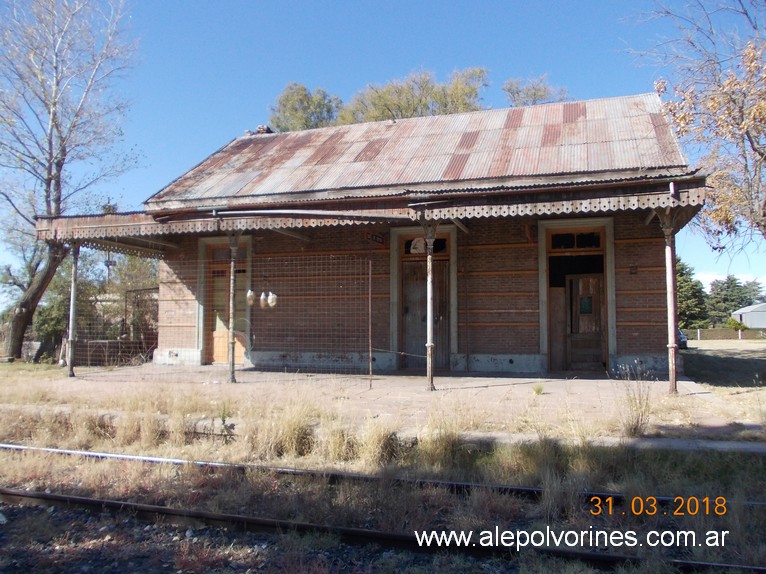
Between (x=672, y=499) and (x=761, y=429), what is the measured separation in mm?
2431

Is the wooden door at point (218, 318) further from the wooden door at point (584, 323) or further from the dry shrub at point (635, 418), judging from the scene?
the dry shrub at point (635, 418)

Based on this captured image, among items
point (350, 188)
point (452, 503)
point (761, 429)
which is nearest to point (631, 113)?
point (350, 188)

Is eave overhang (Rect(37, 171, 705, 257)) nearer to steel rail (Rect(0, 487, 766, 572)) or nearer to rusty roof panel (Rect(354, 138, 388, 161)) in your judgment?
rusty roof panel (Rect(354, 138, 388, 161))

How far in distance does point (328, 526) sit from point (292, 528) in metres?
0.30

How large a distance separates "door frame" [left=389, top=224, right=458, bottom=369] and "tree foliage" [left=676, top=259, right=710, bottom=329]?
156 feet

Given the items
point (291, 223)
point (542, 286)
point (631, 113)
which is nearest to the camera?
point (291, 223)

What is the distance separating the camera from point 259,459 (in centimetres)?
649

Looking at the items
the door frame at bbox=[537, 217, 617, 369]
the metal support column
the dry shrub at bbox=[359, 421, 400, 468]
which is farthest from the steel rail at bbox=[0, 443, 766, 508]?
the door frame at bbox=[537, 217, 617, 369]

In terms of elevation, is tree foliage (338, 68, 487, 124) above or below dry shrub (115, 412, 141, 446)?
above

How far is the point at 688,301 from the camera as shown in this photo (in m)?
53.7

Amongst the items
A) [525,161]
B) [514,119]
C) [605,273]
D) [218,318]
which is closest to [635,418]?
[605,273]

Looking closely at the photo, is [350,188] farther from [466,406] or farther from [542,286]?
[466,406]

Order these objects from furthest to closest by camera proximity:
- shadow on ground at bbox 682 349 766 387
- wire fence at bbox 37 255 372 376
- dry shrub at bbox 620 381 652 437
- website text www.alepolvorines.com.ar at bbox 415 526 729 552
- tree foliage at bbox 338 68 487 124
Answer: tree foliage at bbox 338 68 487 124, wire fence at bbox 37 255 372 376, shadow on ground at bbox 682 349 766 387, dry shrub at bbox 620 381 652 437, website text www.alepolvorines.com.ar at bbox 415 526 729 552

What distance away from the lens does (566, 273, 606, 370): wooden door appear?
1280cm
